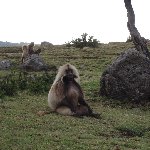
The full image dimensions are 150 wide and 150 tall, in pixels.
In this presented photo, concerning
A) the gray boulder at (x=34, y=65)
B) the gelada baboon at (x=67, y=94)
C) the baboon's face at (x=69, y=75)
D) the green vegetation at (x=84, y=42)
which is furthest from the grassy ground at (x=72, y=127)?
the green vegetation at (x=84, y=42)

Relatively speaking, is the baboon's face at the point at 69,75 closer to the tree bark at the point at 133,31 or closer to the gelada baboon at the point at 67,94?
the gelada baboon at the point at 67,94

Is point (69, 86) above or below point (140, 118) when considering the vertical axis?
above

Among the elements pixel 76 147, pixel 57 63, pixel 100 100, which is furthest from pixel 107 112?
pixel 57 63

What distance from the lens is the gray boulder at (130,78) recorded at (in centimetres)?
2041

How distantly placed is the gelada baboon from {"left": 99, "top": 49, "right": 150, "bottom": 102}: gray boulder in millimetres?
4243

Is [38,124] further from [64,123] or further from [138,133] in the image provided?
[138,133]

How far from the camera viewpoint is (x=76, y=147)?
1206cm

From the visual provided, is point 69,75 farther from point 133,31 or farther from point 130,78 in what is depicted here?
point 133,31

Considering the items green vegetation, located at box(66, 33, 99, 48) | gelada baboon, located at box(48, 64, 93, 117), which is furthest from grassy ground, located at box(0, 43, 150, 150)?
green vegetation, located at box(66, 33, 99, 48)

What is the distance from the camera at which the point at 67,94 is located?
1638 centimetres

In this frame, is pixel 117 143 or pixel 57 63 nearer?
pixel 117 143

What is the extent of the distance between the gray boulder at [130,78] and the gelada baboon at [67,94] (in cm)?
424

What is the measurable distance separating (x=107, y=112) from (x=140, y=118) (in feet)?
4.81

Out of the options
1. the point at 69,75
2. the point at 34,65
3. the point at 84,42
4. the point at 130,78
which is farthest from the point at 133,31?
the point at 84,42
